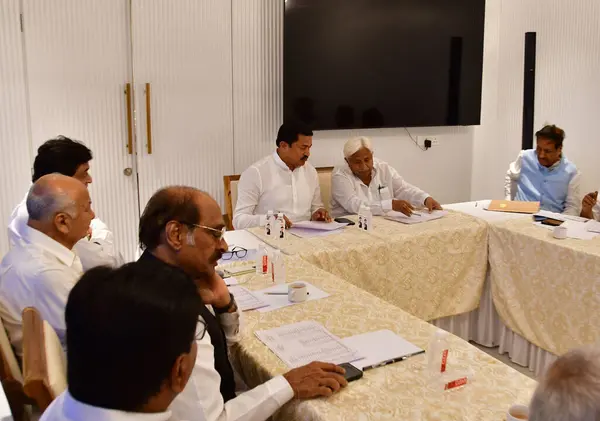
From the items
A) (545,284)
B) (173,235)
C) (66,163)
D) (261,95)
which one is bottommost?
(545,284)

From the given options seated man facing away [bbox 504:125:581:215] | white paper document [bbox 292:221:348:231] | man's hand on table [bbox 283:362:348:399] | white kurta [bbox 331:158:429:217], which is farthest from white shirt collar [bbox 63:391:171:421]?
seated man facing away [bbox 504:125:581:215]

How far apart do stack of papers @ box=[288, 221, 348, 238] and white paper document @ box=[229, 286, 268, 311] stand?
2.92 feet

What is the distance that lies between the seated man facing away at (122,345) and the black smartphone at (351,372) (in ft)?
2.19

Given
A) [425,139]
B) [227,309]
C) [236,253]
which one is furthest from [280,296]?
[425,139]

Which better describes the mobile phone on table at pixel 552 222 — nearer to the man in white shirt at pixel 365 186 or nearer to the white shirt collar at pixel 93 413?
the man in white shirt at pixel 365 186

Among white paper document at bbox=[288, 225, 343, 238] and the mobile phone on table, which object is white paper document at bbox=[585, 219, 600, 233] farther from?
white paper document at bbox=[288, 225, 343, 238]

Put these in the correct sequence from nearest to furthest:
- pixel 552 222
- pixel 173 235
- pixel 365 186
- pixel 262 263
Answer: pixel 173 235 → pixel 262 263 → pixel 552 222 → pixel 365 186

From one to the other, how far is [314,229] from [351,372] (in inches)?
66.0

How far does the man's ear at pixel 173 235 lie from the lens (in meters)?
1.56

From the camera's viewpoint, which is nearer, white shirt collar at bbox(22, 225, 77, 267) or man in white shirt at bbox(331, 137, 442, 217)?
white shirt collar at bbox(22, 225, 77, 267)

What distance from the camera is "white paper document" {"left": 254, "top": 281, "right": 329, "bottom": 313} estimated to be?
2051 mm

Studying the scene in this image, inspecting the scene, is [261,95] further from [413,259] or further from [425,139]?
[413,259]

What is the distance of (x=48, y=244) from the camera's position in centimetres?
→ 190

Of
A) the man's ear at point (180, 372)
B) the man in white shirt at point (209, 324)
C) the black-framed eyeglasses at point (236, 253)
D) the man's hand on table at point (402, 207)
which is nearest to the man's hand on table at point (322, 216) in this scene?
the man's hand on table at point (402, 207)
